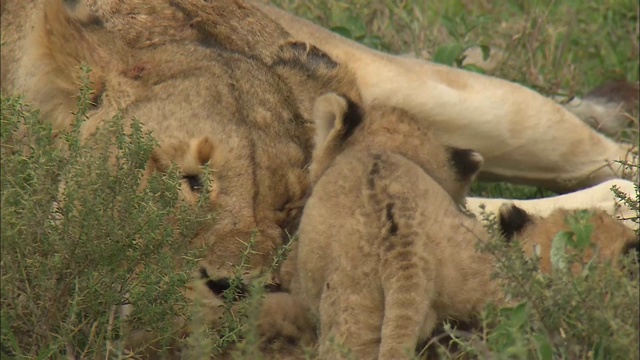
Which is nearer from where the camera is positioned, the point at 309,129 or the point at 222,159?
the point at 222,159

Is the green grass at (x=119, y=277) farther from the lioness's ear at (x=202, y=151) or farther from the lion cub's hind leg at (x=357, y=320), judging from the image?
the lioness's ear at (x=202, y=151)

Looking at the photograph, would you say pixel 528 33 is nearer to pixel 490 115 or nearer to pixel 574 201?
pixel 490 115

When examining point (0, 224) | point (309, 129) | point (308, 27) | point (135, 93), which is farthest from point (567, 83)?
point (0, 224)

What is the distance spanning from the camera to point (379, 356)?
3.57 metres

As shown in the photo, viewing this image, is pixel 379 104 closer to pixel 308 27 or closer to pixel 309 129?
pixel 309 129

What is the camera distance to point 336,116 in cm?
449

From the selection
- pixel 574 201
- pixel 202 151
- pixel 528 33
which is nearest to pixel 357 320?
pixel 202 151

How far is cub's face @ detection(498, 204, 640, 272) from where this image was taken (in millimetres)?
4426

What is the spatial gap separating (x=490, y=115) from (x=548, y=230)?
1387mm

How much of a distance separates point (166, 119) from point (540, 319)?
1716mm

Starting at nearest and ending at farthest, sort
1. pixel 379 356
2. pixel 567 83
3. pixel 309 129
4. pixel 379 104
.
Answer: pixel 379 356 < pixel 379 104 < pixel 309 129 < pixel 567 83

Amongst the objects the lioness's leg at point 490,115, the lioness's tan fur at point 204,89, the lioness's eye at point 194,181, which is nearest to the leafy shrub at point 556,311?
the lioness's tan fur at point 204,89

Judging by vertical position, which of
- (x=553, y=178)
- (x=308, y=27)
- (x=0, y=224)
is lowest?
(x=553, y=178)

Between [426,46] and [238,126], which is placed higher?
[238,126]
